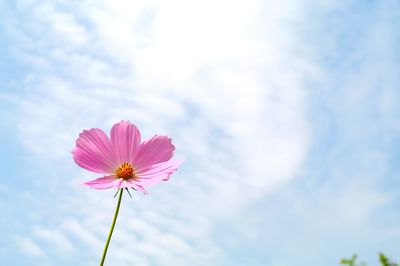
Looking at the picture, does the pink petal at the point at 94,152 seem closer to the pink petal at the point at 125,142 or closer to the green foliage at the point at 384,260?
the pink petal at the point at 125,142

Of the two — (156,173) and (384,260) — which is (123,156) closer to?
(156,173)

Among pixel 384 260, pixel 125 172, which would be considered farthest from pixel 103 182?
pixel 384 260

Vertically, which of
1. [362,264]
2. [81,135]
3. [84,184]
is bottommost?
[84,184]

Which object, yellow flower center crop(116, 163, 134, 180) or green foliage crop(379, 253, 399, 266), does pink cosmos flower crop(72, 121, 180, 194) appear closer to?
yellow flower center crop(116, 163, 134, 180)

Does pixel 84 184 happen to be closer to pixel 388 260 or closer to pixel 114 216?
pixel 114 216

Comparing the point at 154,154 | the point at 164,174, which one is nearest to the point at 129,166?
the point at 154,154

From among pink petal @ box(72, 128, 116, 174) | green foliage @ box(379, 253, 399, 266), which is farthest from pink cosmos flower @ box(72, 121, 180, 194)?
green foliage @ box(379, 253, 399, 266)
